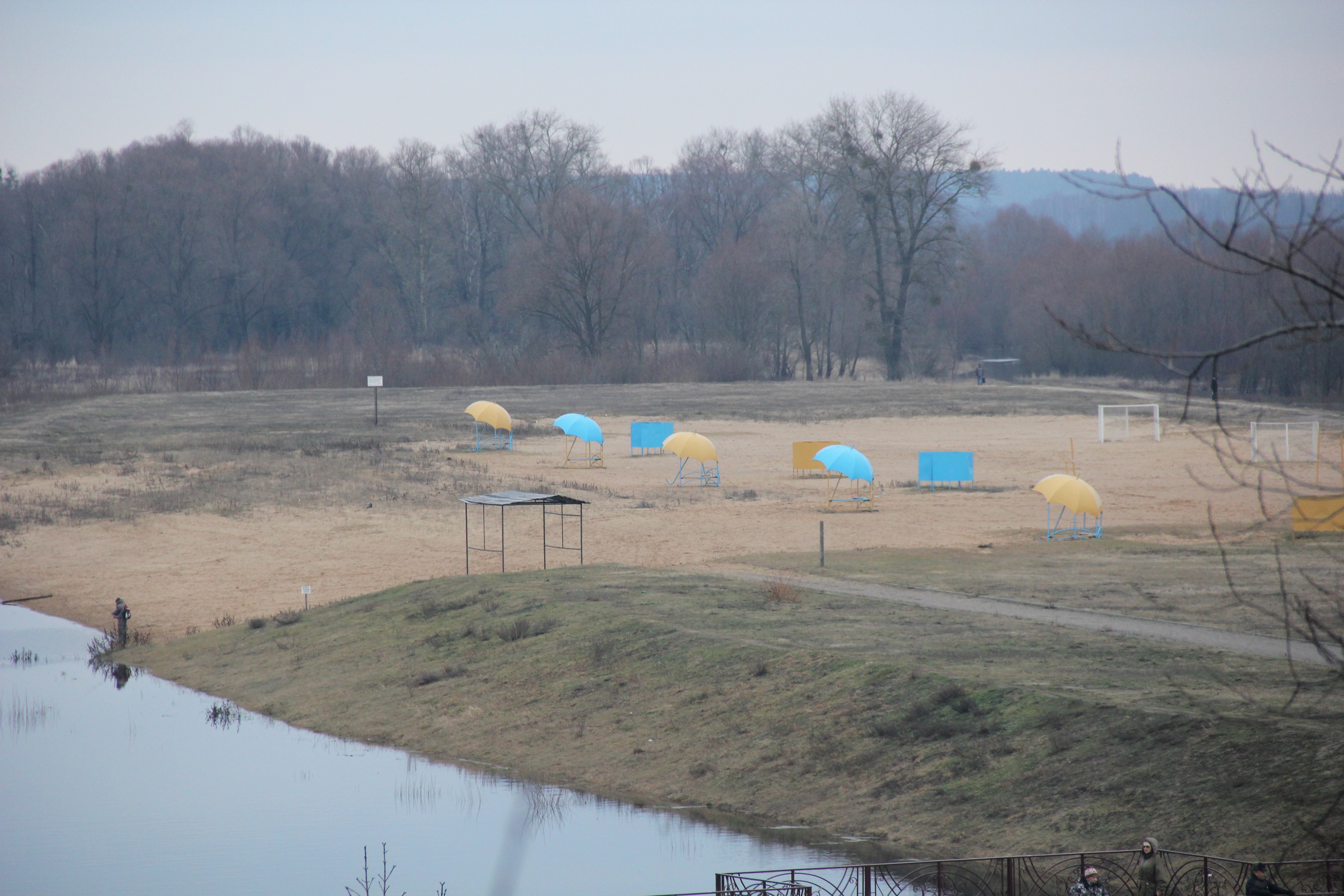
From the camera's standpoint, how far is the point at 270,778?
58.3ft

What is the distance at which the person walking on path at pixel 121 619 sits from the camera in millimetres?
24562

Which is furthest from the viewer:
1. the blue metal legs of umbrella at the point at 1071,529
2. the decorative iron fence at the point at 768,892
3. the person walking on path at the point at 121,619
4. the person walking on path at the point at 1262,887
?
the blue metal legs of umbrella at the point at 1071,529

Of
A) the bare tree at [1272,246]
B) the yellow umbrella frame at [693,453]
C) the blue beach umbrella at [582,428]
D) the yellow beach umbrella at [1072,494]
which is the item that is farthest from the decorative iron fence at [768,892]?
the blue beach umbrella at [582,428]

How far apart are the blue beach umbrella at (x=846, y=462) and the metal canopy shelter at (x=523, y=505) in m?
7.39

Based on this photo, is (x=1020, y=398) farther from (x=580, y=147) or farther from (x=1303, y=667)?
(x=1303, y=667)

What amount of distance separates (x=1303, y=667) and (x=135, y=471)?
40.0 m

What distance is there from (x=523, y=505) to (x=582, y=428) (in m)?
14.9

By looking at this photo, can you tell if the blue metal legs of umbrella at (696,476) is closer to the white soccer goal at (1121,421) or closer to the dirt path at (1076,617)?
the white soccer goal at (1121,421)

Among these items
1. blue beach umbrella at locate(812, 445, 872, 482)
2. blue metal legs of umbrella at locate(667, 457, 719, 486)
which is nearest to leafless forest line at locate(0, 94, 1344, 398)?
blue metal legs of umbrella at locate(667, 457, 719, 486)

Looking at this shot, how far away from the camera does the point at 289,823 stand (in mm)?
16031

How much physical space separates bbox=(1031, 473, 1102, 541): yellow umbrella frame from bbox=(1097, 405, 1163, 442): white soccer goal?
1779 centimetres

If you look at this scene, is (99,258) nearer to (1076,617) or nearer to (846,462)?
(846,462)

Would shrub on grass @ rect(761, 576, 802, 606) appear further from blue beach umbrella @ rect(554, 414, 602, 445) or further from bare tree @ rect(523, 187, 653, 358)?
bare tree @ rect(523, 187, 653, 358)

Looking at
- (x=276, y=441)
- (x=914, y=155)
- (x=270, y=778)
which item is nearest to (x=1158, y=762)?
(x=270, y=778)
